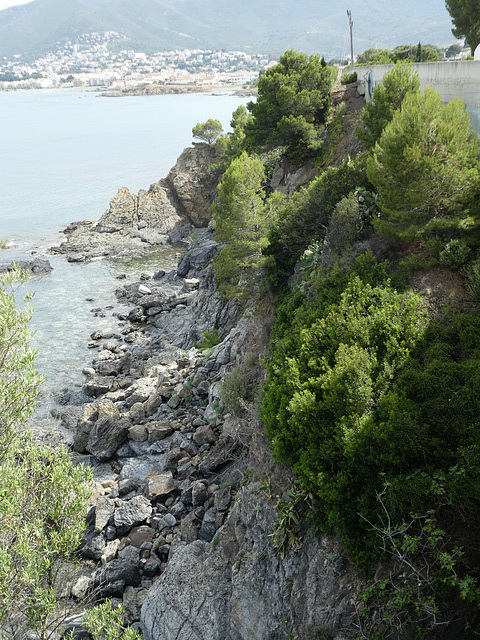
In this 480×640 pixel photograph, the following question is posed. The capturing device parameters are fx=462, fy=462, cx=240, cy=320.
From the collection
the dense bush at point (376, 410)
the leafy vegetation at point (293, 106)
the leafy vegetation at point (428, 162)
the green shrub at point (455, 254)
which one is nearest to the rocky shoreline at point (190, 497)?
the dense bush at point (376, 410)

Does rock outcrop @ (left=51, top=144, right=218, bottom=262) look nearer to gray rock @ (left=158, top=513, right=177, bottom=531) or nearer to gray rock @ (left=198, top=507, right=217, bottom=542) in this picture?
gray rock @ (left=158, top=513, right=177, bottom=531)

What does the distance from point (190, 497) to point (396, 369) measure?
9759mm

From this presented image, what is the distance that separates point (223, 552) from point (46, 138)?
137 m

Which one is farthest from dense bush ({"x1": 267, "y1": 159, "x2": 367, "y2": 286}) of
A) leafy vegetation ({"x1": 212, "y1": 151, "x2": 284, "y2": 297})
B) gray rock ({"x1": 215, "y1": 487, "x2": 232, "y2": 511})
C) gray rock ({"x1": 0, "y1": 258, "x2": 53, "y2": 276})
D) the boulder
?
gray rock ({"x1": 0, "y1": 258, "x2": 53, "y2": 276})

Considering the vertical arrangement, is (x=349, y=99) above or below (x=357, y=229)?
above

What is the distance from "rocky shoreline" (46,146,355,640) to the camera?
10.4 meters

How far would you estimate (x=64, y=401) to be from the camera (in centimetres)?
2727

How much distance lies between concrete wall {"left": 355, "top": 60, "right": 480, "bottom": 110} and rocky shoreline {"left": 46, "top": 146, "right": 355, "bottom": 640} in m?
12.8

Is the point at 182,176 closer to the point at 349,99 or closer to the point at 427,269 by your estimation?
the point at 349,99

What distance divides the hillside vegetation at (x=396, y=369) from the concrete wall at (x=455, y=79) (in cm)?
190

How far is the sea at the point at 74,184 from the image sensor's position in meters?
37.4

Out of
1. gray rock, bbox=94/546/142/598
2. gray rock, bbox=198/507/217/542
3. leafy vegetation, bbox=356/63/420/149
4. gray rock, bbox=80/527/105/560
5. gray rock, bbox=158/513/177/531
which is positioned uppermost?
leafy vegetation, bbox=356/63/420/149

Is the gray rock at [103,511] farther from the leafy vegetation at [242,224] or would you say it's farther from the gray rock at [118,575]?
the leafy vegetation at [242,224]

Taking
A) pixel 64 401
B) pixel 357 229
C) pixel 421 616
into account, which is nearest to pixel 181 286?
pixel 64 401
